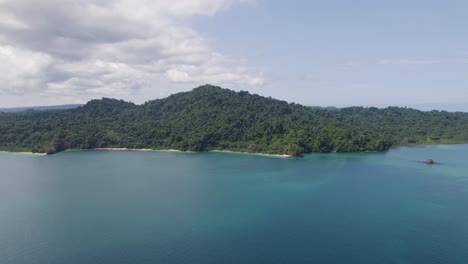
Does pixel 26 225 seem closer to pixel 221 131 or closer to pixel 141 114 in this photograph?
pixel 221 131

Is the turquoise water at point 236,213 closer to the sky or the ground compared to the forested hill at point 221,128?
closer to the ground

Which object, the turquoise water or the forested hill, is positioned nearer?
the turquoise water

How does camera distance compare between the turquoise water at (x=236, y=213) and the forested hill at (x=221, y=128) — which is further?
the forested hill at (x=221, y=128)

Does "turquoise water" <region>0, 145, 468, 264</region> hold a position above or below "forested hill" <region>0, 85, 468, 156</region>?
below

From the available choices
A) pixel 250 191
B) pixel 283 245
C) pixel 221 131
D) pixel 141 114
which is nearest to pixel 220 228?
pixel 283 245
